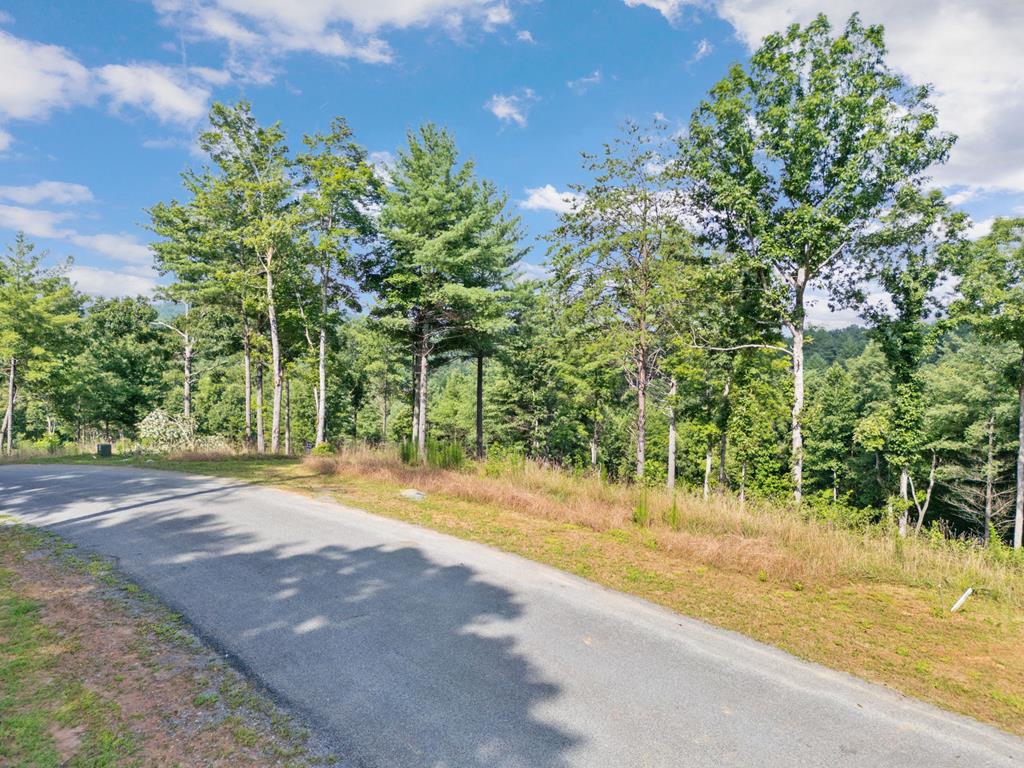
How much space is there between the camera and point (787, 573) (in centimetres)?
596

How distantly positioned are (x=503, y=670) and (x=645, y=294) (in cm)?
1381

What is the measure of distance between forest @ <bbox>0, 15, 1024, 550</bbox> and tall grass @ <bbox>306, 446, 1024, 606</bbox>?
44.3 inches

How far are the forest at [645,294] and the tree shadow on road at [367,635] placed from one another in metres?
6.85

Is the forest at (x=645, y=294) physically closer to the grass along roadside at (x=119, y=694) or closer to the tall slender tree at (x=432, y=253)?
the tall slender tree at (x=432, y=253)

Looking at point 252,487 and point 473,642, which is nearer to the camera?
point 473,642

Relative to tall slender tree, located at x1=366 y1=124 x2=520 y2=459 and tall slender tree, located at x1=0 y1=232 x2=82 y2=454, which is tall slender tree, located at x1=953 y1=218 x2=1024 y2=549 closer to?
tall slender tree, located at x1=366 y1=124 x2=520 y2=459

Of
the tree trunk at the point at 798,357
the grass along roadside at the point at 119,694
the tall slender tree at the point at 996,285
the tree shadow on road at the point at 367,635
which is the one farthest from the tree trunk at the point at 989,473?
the grass along roadside at the point at 119,694

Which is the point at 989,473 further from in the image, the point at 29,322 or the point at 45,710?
the point at 29,322

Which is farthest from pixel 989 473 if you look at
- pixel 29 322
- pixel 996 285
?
pixel 29 322

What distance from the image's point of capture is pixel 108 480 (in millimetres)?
11609

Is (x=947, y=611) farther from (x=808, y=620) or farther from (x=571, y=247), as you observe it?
(x=571, y=247)

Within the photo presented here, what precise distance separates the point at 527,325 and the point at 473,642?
828 inches

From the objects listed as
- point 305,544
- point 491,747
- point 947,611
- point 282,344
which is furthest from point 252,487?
point 282,344

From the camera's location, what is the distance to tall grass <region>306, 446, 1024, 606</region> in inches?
236
